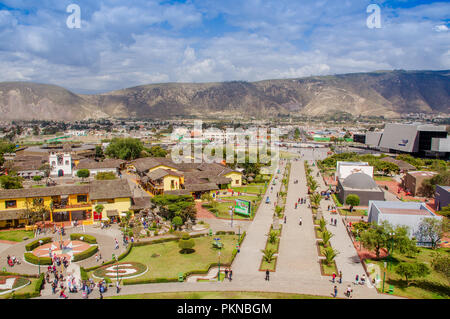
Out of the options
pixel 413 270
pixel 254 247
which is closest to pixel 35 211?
pixel 254 247

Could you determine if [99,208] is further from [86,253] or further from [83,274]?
[83,274]

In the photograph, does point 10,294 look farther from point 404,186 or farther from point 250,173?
point 404,186

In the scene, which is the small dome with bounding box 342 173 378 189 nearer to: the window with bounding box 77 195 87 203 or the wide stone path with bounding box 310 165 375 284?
the wide stone path with bounding box 310 165 375 284

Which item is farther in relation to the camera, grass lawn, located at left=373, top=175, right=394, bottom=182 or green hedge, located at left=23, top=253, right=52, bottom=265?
grass lawn, located at left=373, top=175, right=394, bottom=182

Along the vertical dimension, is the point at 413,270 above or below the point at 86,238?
above

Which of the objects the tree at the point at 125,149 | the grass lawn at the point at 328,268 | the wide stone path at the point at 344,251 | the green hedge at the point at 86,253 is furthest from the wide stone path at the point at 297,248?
the tree at the point at 125,149

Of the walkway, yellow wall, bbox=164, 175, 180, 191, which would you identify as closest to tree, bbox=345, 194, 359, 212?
the walkway
